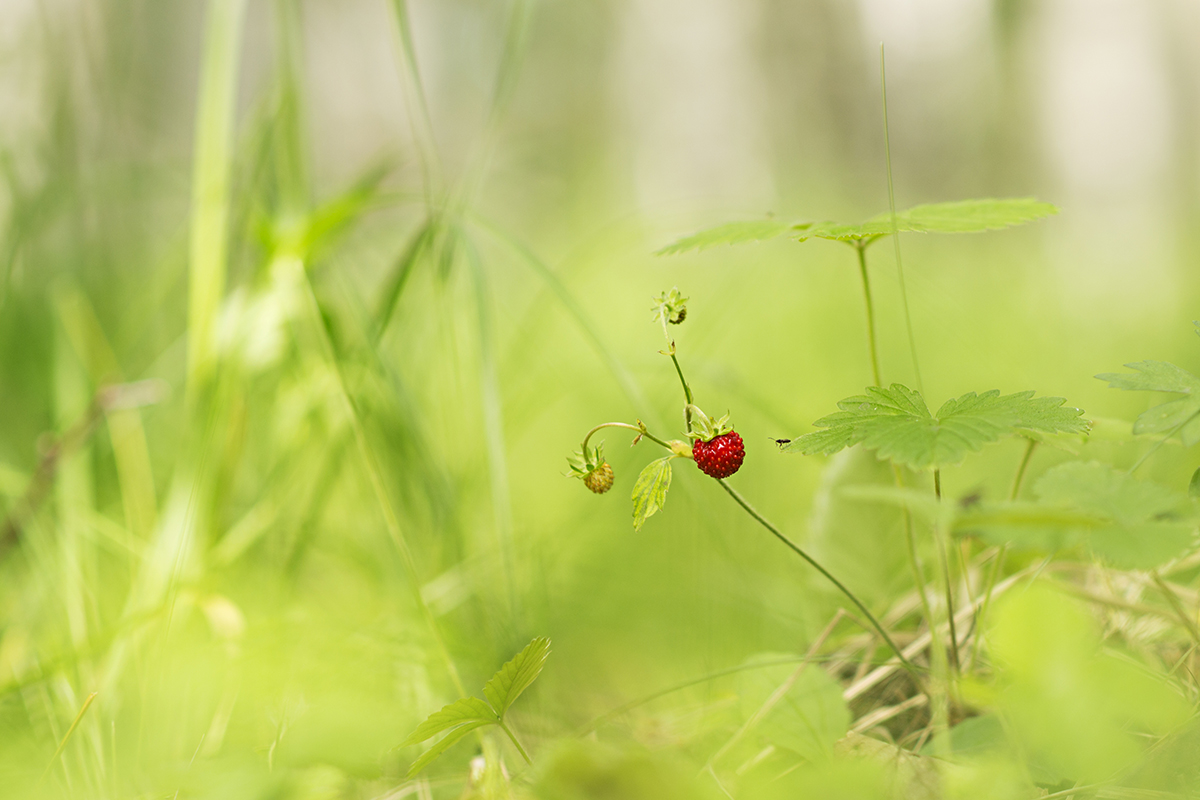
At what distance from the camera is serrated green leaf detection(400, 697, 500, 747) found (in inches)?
14.1

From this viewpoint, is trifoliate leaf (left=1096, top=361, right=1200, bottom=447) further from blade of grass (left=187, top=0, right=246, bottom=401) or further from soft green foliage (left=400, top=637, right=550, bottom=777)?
blade of grass (left=187, top=0, right=246, bottom=401)

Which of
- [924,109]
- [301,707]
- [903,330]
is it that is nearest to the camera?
[301,707]

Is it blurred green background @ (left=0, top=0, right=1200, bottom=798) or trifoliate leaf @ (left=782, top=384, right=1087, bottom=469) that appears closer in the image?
trifoliate leaf @ (left=782, top=384, right=1087, bottom=469)

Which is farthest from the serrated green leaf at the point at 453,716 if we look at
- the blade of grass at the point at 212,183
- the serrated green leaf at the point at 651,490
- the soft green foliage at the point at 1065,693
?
the blade of grass at the point at 212,183

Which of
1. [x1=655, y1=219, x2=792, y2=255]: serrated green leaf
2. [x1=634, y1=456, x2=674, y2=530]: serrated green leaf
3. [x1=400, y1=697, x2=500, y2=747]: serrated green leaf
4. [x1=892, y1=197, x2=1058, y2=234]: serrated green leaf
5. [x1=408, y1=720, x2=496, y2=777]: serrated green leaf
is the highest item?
[x1=655, y1=219, x2=792, y2=255]: serrated green leaf

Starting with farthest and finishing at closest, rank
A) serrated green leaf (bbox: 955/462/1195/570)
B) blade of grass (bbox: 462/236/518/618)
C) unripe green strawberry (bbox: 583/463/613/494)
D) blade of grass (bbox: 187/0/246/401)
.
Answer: blade of grass (bbox: 187/0/246/401), blade of grass (bbox: 462/236/518/618), unripe green strawberry (bbox: 583/463/613/494), serrated green leaf (bbox: 955/462/1195/570)

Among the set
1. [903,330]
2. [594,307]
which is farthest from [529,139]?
[903,330]

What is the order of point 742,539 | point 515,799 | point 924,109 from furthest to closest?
point 924,109, point 742,539, point 515,799

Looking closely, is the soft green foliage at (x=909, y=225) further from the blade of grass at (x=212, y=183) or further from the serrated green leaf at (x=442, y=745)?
the blade of grass at (x=212, y=183)

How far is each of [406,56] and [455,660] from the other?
1.82ft

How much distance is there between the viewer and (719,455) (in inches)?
15.6

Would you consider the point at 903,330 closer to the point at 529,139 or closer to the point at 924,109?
the point at 529,139

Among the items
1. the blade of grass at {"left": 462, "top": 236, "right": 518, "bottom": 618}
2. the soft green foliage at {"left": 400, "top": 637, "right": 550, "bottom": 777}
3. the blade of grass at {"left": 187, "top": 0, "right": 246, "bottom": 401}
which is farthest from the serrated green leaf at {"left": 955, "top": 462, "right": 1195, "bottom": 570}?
the blade of grass at {"left": 187, "top": 0, "right": 246, "bottom": 401}

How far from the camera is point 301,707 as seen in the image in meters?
0.49
